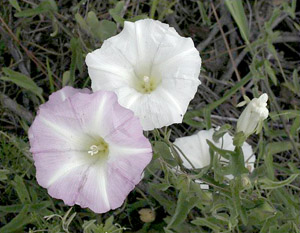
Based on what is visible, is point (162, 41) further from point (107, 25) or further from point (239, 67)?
point (239, 67)

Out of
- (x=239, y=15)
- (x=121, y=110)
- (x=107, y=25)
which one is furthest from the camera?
(x=239, y=15)

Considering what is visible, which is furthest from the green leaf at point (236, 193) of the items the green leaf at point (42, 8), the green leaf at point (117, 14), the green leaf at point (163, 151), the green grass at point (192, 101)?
the green leaf at point (42, 8)

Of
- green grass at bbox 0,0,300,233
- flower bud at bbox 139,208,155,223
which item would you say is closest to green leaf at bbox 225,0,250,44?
green grass at bbox 0,0,300,233

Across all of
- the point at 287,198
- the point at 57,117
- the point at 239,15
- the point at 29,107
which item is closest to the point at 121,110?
the point at 57,117

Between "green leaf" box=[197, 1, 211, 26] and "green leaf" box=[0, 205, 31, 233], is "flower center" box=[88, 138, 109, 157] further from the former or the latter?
"green leaf" box=[197, 1, 211, 26]

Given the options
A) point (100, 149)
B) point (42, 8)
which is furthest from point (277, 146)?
point (42, 8)
